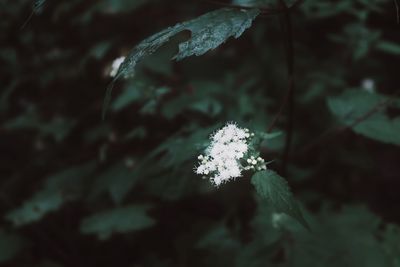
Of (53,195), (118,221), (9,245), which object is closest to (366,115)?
(118,221)

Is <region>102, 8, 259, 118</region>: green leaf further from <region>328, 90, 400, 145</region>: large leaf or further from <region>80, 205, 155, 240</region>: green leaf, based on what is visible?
<region>80, 205, 155, 240</region>: green leaf

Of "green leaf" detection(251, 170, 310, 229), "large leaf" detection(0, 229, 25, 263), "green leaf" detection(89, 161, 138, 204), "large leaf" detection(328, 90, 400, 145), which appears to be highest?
"green leaf" detection(251, 170, 310, 229)

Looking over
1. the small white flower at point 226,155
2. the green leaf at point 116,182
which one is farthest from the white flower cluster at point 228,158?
the green leaf at point 116,182

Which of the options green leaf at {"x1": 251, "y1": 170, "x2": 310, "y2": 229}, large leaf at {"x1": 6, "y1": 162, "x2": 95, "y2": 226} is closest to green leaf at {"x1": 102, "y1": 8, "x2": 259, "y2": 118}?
green leaf at {"x1": 251, "y1": 170, "x2": 310, "y2": 229}

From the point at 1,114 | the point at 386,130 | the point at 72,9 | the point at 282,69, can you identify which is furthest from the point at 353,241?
the point at 1,114

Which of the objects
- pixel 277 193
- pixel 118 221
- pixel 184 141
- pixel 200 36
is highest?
pixel 200 36

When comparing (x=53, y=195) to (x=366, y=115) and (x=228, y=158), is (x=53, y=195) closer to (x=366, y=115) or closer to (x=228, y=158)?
(x=228, y=158)

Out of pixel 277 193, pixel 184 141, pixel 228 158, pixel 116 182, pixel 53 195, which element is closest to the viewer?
pixel 277 193

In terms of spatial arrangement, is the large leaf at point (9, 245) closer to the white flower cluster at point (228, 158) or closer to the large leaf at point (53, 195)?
the large leaf at point (53, 195)
